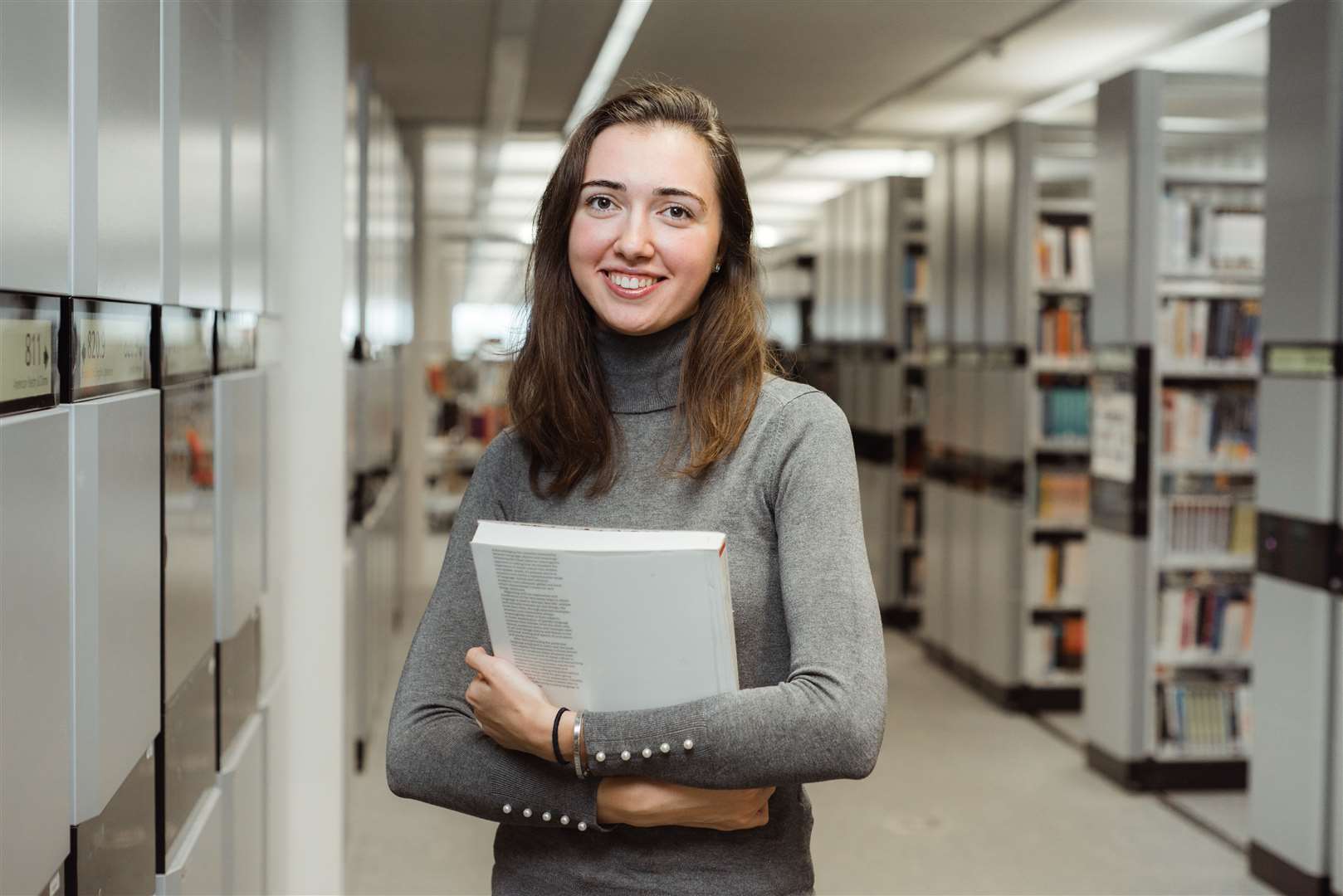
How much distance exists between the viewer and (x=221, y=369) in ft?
8.50

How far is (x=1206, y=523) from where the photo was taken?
17.0 ft

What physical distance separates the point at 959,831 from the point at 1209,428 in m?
1.93

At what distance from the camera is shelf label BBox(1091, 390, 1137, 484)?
5.03 meters

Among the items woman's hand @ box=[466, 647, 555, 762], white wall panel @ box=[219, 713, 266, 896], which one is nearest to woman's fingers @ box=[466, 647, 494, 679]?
woman's hand @ box=[466, 647, 555, 762]

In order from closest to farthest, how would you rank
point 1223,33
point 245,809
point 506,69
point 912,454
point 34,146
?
point 34,146, point 245,809, point 506,69, point 1223,33, point 912,454

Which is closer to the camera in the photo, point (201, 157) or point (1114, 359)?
point (201, 157)

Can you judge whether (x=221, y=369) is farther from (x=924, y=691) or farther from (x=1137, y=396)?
(x=924, y=691)

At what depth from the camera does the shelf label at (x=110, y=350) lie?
1606 mm

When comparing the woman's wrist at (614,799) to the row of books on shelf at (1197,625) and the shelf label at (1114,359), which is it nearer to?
the shelf label at (1114,359)

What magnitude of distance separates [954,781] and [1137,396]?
5.26 ft

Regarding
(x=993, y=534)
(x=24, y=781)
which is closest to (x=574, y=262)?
(x=24, y=781)

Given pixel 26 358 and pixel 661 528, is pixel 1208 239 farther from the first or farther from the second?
pixel 26 358

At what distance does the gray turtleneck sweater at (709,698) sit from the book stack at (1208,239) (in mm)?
4261

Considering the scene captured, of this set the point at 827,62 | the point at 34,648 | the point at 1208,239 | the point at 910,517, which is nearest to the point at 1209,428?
the point at 1208,239
